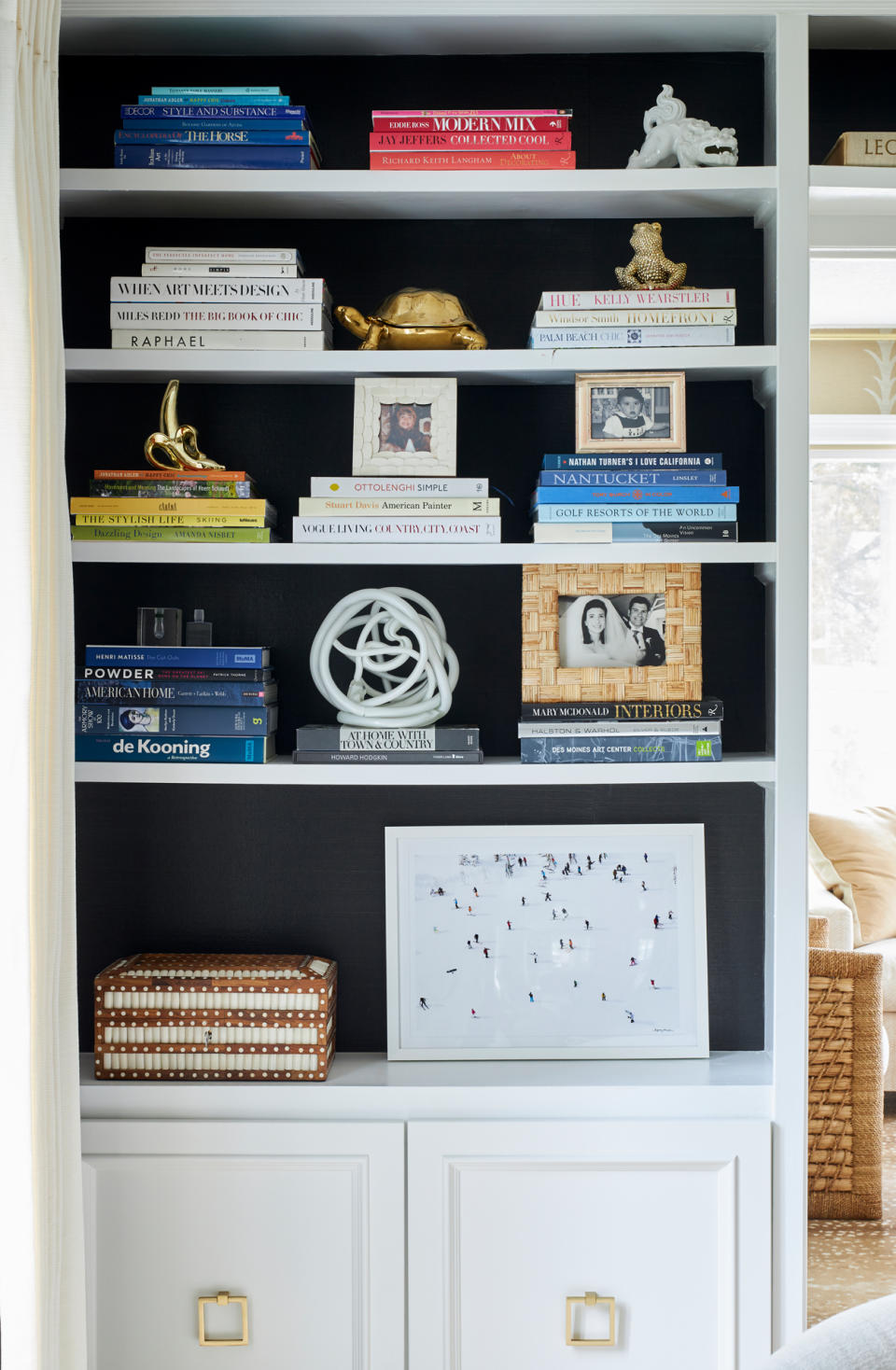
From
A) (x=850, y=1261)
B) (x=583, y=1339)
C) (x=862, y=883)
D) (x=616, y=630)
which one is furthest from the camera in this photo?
(x=862, y=883)

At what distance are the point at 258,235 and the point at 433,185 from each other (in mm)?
362

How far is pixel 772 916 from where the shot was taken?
1.71 metres

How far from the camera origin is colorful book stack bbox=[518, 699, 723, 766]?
5.39ft

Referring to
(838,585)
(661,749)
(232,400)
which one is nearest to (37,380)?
(232,400)

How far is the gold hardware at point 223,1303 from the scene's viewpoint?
1.60 meters

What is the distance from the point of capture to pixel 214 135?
5.32 feet

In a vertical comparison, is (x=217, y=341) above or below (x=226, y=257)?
below

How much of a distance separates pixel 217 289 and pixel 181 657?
560 millimetres

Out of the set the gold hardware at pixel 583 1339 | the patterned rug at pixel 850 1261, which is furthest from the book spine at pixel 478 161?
the patterned rug at pixel 850 1261

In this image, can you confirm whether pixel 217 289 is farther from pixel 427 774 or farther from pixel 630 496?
pixel 427 774

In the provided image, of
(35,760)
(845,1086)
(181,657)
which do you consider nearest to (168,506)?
(181,657)

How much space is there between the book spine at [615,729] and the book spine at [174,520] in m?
0.53

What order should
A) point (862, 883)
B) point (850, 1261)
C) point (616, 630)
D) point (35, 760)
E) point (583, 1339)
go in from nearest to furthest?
1. point (35, 760)
2. point (583, 1339)
3. point (616, 630)
4. point (850, 1261)
5. point (862, 883)

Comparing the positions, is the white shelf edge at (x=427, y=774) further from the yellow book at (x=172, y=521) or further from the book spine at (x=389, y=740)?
the yellow book at (x=172, y=521)
